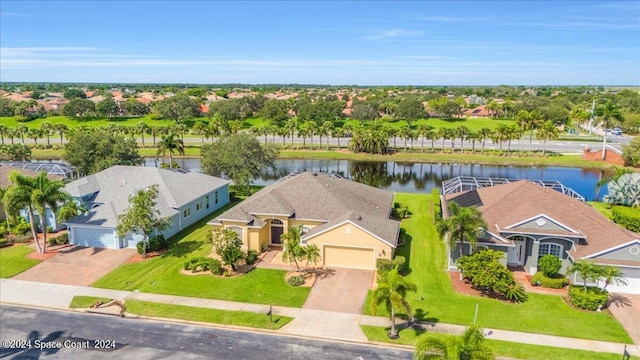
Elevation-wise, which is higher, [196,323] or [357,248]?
[357,248]

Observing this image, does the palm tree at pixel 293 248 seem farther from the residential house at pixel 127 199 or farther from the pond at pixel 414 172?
the pond at pixel 414 172

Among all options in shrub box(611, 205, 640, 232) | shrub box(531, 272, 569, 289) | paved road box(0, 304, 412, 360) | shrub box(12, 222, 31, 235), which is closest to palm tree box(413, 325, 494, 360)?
paved road box(0, 304, 412, 360)

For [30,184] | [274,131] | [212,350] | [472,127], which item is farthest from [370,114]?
[212,350]

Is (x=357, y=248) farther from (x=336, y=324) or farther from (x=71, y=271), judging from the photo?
(x=71, y=271)

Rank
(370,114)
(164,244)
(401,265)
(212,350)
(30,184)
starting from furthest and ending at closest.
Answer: (370,114) < (164,244) < (30,184) < (401,265) < (212,350)

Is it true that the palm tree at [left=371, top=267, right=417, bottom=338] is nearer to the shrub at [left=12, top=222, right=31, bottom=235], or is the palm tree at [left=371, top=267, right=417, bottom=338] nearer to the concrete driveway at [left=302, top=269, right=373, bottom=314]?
the concrete driveway at [left=302, top=269, right=373, bottom=314]

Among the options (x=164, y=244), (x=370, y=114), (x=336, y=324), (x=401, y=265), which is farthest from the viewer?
(x=370, y=114)

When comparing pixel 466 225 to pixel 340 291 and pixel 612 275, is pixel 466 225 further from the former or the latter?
pixel 340 291

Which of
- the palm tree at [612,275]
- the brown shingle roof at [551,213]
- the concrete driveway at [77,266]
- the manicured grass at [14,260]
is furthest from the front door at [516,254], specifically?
the manicured grass at [14,260]
